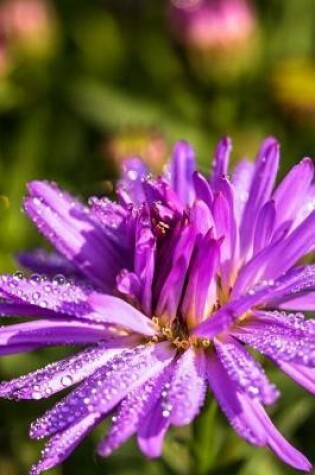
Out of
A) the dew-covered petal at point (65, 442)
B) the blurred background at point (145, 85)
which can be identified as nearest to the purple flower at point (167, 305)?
the dew-covered petal at point (65, 442)

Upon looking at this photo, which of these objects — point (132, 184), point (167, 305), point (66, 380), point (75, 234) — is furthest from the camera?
point (132, 184)

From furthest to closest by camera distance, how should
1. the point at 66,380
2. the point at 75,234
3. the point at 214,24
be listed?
the point at 214,24 < the point at 75,234 < the point at 66,380

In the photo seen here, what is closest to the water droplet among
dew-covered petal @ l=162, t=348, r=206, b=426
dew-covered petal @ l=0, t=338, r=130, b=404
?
dew-covered petal @ l=0, t=338, r=130, b=404

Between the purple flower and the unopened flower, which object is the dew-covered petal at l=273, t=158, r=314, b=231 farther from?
the unopened flower

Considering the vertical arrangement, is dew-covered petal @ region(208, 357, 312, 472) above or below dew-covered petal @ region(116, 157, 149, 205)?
below

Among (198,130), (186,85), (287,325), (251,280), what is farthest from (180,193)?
(186,85)

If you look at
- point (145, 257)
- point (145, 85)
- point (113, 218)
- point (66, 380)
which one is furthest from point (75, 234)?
point (145, 85)

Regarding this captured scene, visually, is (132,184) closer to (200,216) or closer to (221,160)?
(221,160)
